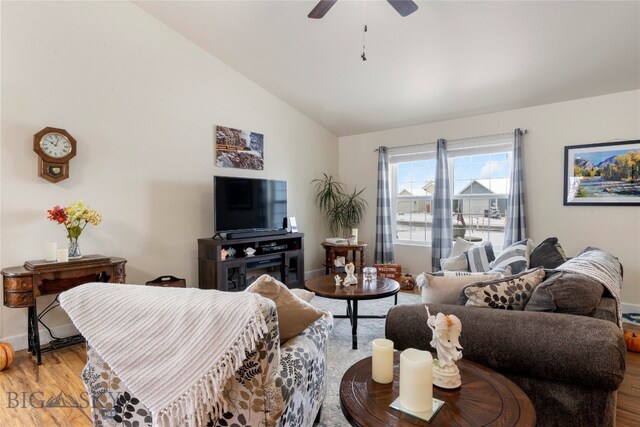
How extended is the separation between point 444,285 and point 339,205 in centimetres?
375

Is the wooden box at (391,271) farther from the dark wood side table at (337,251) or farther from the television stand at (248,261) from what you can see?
the television stand at (248,261)

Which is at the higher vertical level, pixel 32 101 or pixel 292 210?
pixel 32 101

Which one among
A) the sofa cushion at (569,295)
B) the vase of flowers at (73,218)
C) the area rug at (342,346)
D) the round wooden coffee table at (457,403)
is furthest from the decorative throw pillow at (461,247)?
the vase of flowers at (73,218)

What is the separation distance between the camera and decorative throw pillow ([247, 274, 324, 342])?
52.9 inches

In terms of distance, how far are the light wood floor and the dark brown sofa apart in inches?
32.0

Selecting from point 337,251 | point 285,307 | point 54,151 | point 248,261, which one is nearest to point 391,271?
point 337,251

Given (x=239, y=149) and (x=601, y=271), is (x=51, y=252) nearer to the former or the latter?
(x=239, y=149)

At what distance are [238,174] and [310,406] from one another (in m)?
3.38

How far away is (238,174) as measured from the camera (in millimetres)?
4414

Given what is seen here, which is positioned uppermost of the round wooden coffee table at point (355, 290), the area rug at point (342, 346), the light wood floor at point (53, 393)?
the round wooden coffee table at point (355, 290)

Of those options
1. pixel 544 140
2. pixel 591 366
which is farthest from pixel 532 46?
pixel 591 366

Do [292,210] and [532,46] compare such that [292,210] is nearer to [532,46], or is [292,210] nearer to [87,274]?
[87,274]

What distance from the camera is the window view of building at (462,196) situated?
4.48 m

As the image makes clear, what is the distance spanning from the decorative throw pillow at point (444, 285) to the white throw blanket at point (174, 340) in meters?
1.22
